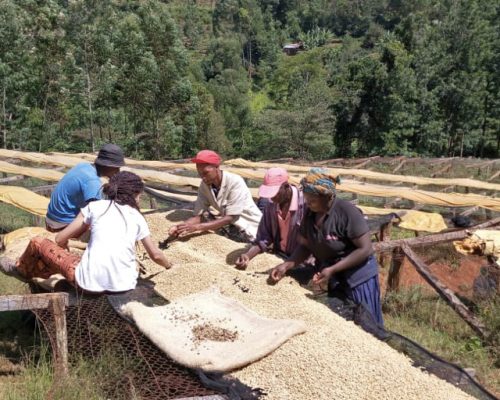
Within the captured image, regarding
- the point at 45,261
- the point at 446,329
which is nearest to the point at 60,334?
the point at 45,261

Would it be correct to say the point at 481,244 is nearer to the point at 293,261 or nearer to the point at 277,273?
the point at 293,261

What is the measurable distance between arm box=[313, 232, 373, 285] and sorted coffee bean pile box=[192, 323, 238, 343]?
0.66m

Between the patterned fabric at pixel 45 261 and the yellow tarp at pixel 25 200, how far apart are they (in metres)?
2.18

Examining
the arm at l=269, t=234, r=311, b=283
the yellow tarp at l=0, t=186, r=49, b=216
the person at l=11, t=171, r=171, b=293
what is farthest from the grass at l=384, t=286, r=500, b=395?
the yellow tarp at l=0, t=186, r=49, b=216

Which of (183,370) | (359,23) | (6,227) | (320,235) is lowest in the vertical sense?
(6,227)

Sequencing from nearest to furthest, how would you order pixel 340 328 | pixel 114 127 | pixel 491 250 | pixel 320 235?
pixel 340 328, pixel 320 235, pixel 491 250, pixel 114 127

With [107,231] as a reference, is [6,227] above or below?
below

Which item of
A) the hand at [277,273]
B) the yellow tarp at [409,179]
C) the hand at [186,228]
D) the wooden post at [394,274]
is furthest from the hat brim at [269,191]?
the yellow tarp at [409,179]

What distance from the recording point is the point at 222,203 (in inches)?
157

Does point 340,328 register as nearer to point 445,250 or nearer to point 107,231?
point 107,231

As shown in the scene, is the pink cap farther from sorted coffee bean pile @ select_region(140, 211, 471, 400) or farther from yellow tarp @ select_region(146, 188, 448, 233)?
yellow tarp @ select_region(146, 188, 448, 233)

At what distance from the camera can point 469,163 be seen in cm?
1680

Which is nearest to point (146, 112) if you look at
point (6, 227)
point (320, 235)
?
point (6, 227)

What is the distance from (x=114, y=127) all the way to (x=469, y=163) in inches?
493
